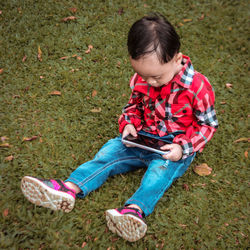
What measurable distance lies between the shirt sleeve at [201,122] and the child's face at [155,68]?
0.31 metres

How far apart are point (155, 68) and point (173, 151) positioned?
70cm

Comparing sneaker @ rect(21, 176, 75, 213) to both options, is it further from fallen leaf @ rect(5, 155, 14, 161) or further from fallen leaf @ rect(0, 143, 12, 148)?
fallen leaf @ rect(0, 143, 12, 148)

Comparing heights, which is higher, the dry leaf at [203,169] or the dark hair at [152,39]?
the dark hair at [152,39]

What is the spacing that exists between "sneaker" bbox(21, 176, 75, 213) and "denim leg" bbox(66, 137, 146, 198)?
147 mm

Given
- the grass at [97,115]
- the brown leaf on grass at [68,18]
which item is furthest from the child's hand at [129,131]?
the brown leaf on grass at [68,18]

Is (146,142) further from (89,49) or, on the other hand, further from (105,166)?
(89,49)

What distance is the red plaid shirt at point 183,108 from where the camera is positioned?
6.93 feet

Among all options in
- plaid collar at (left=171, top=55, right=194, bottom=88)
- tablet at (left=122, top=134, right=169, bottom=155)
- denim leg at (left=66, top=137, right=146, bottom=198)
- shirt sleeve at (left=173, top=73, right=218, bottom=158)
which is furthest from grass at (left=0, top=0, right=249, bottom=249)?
plaid collar at (left=171, top=55, right=194, bottom=88)

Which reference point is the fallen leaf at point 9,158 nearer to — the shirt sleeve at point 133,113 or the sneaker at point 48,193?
the sneaker at point 48,193

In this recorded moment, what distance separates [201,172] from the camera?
2682mm

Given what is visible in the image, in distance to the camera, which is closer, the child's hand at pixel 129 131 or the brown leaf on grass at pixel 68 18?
the child's hand at pixel 129 131

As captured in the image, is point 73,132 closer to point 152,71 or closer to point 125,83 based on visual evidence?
point 125,83

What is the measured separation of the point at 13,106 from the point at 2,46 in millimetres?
1158

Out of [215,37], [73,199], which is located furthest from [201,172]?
[215,37]
